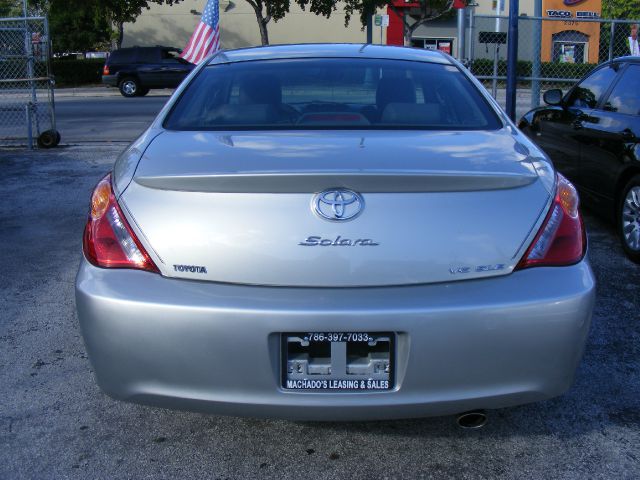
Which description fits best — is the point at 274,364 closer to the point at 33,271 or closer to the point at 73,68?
the point at 33,271

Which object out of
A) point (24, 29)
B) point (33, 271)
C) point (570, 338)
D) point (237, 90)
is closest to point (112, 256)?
point (237, 90)

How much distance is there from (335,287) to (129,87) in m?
27.0

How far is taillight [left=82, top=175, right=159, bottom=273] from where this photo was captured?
2.56m

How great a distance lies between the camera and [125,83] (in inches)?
1099

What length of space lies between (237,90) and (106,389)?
5.30ft

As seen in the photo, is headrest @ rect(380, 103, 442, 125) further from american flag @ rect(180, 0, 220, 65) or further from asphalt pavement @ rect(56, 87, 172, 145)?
american flag @ rect(180, 0, 220, 65)

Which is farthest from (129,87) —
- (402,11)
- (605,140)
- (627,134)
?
(627,134)

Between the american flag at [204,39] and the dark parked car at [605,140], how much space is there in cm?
617

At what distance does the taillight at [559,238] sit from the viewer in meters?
2.56

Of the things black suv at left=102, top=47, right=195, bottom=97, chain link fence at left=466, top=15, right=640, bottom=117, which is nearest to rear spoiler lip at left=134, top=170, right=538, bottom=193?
chain link fence at left=466, top=15, right=640, bottom=117

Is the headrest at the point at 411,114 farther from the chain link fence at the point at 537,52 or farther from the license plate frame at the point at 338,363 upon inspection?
the chain link fence at the point at 537,52

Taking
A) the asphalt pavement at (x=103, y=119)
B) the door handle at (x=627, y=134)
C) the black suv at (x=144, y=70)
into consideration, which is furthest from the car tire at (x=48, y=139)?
the black suv at (x=144, y=70)

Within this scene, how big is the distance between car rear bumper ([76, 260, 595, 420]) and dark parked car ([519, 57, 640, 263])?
3306mm

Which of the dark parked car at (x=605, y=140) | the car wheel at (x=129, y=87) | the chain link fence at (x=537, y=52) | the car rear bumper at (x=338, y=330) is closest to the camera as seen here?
the car rear bumper at (x=338, y=330)
